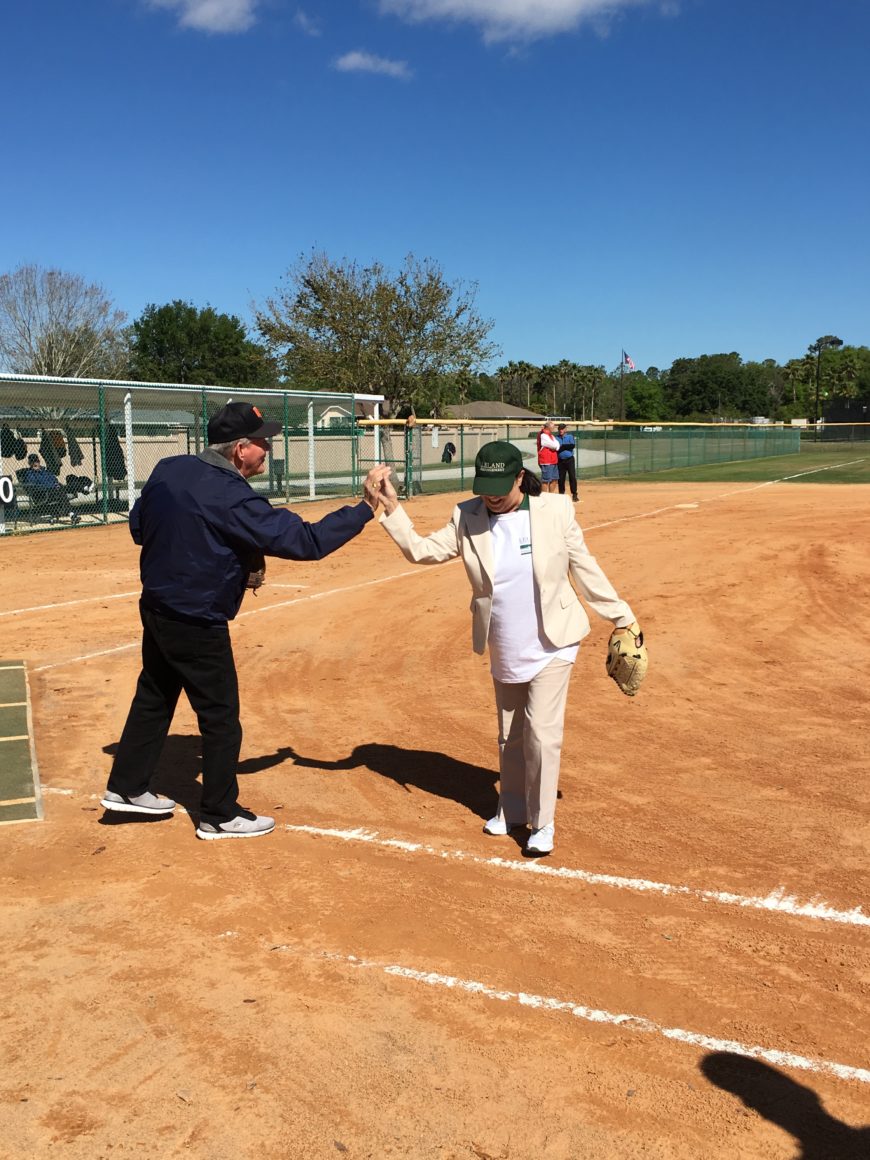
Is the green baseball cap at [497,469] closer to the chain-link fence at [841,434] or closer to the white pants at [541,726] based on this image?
the white pants at [541,726]

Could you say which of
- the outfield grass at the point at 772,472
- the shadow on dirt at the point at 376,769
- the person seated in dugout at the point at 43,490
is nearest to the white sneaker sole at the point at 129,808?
the shadow on dirt at the point at 376,769

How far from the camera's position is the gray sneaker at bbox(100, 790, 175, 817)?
17.2ft

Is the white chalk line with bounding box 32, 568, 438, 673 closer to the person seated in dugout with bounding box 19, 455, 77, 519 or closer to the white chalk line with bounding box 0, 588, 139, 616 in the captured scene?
the white chalk line with bounding box 0, 588, 139, 616

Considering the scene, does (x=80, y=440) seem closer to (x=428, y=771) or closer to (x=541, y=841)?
(x=428, y=771)

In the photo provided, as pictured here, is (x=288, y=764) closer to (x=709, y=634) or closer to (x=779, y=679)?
(x=779, y=679)

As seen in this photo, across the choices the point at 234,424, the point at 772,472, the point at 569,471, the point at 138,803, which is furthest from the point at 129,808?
the point at 772,472

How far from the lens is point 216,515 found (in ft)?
15.4

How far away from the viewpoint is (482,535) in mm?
4844

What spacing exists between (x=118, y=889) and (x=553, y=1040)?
7.11 ft

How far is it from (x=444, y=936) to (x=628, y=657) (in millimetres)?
1656

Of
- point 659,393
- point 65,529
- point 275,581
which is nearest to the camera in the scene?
point 275,581

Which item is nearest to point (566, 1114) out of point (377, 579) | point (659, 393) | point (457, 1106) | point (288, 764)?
point (457, 1106)

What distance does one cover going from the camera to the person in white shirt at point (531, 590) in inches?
189

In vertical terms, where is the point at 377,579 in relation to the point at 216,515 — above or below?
below
